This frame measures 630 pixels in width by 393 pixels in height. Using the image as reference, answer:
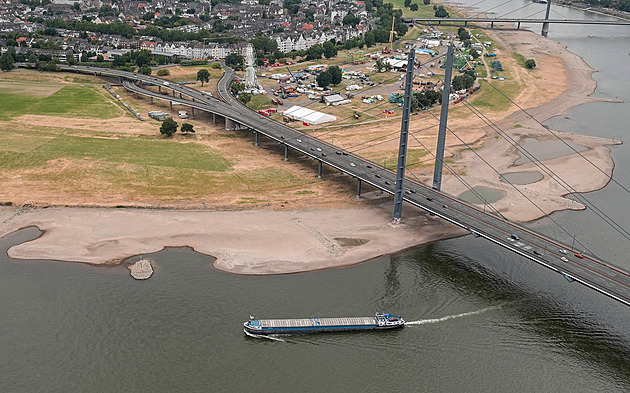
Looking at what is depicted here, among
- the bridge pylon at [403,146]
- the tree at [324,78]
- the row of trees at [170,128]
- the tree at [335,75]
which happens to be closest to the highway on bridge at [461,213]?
the bridge pylon at [403,146]

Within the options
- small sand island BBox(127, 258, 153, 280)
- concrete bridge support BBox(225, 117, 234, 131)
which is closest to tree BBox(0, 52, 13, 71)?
concrete bridge support BBox(225, 117, 234, 131)

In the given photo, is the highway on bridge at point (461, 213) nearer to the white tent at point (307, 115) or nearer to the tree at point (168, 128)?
the white tent at point (307, 115)

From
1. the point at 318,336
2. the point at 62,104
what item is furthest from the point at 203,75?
the point at 318,336

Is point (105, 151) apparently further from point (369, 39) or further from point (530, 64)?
point (530, 64)

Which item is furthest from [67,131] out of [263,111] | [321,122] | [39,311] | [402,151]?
[402,151]

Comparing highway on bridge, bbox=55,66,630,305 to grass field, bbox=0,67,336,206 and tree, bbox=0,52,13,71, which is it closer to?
grass field, bbox=0,67,336,206
